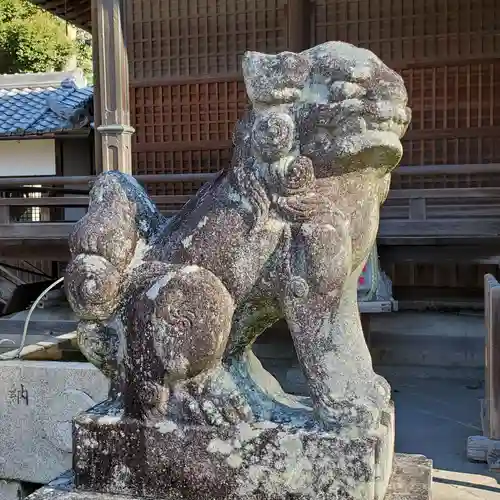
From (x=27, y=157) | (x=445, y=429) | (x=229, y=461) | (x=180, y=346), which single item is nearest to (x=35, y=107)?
(x=27, y=157)

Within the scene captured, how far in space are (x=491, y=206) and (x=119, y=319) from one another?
6.27 meters

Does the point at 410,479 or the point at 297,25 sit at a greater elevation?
the point at 297,25

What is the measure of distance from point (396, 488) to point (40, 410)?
2.28 metres

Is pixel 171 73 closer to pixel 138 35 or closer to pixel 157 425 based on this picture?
pixel 138 35

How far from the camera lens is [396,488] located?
173cm

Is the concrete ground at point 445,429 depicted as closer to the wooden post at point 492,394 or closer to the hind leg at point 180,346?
the wooden post at point 492,394

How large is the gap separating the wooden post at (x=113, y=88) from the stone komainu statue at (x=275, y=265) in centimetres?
426

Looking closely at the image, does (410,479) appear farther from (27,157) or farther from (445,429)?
(27,157)

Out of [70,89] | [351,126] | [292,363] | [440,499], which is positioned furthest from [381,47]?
[70,89]

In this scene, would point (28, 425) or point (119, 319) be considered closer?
point (119, 319)

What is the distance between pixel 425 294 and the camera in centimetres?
759

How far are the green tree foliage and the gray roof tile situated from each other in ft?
21.0

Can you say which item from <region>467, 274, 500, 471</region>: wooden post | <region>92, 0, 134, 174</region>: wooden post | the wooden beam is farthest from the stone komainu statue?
the wooden beam

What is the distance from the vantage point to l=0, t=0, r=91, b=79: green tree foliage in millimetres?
19266
